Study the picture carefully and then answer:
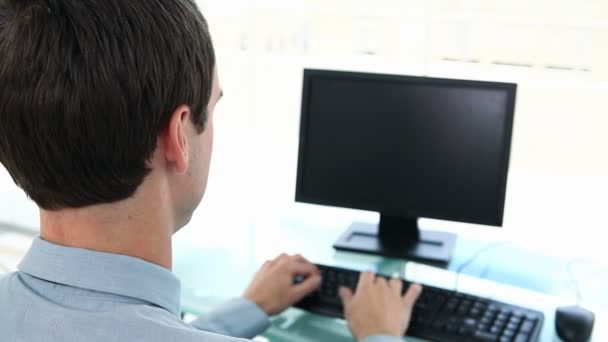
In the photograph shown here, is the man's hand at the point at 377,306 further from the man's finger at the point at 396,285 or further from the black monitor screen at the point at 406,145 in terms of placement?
the black monitor screen at the point at 406,145

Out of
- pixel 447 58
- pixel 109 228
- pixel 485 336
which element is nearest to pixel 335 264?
pixel 485 336

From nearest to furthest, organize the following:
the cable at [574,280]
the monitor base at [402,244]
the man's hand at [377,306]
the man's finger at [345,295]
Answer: the man's hand at [377,306], the man's finger at [345,295], the cable at [574,280], the monitor base at [402,244]

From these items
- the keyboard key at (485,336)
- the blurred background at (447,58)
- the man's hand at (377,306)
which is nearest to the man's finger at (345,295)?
the man's hand at (377,306)

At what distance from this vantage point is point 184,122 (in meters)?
0.71

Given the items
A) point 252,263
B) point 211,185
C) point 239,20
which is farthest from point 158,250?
point 239,20

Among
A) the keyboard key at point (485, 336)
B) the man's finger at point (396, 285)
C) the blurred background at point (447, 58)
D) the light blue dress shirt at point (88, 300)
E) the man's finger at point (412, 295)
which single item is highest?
the blurred background at point (447, 58)

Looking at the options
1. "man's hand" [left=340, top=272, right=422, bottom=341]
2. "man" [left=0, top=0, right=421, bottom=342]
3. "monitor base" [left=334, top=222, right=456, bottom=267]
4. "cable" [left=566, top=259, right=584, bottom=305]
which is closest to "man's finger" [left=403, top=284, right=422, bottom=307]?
Answer: "man's hand" [left=340, top=272, right=422, bottom=341]

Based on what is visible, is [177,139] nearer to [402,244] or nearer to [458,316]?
[458,316]

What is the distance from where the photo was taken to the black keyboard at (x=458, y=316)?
1.10 m

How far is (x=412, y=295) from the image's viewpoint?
1177mm

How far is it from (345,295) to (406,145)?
391mm

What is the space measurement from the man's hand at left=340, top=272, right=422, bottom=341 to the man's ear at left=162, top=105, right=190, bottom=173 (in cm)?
50

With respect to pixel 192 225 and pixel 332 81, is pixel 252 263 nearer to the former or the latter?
pixel 192 225

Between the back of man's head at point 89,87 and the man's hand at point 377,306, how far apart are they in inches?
21.0
